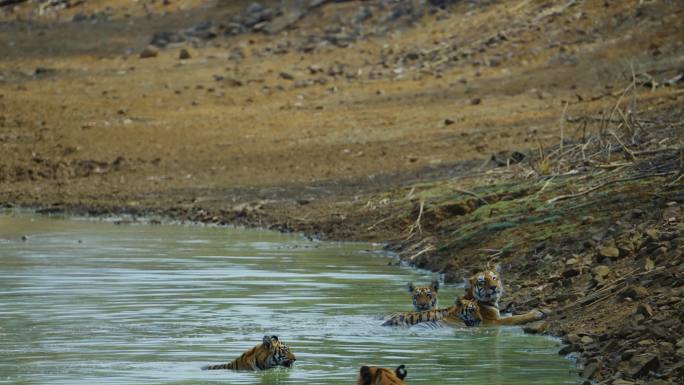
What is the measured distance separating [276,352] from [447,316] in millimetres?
2215

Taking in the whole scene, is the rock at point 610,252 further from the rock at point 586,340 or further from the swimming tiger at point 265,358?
the swimming tiger at point 265,358

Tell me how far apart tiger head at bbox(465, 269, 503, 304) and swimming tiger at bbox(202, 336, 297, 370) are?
2.27m

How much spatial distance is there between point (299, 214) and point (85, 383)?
1090 centimetres

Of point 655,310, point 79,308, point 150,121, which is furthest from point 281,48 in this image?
point 655,310

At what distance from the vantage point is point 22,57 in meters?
34.2

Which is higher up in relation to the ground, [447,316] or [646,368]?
[646,368]

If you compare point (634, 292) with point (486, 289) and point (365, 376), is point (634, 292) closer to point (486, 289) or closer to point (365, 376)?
point (486, 289)

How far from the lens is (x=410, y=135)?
25219 mm

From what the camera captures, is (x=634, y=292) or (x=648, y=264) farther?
(x=648, y=264)

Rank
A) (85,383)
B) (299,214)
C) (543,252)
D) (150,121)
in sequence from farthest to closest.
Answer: (150,121) → (299,214) → (543,252) → (85,383)

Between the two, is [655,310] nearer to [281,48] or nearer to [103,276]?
[103,276]

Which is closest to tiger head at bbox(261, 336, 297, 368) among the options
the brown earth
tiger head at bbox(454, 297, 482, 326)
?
the brown earth

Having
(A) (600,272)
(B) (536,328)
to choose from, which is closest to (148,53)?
(A) (600,272)

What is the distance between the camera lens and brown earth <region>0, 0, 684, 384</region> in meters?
12.3
